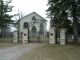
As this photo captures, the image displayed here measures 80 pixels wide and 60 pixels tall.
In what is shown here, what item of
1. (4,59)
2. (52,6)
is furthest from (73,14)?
(4,59)

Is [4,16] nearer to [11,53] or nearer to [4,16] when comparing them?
[4,16]

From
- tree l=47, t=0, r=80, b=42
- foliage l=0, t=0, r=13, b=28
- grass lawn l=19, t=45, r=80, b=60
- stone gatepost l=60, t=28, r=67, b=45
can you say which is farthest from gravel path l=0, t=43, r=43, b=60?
foliage l=0, t=0, r=13, b=28

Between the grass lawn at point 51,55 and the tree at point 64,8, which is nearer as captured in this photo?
the grass lawn at point 51,55

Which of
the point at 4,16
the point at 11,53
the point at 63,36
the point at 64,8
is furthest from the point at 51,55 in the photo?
the point at 4,16

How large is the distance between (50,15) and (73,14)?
364 cm

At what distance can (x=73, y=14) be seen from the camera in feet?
79.9

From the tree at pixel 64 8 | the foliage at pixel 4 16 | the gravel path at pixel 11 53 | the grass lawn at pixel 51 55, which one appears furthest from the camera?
the foliage at pixel 4 16

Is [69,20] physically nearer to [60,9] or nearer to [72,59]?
[60,9]

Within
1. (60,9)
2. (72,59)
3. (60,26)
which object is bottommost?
(72,59)

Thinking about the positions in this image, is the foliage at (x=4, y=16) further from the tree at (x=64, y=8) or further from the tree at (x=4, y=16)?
the tree at (x=64, y=8)

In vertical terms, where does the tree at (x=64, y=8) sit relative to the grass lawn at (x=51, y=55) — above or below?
above

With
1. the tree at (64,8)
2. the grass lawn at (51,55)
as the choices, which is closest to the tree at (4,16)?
the tree at (64,8)

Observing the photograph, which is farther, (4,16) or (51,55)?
(4,16)

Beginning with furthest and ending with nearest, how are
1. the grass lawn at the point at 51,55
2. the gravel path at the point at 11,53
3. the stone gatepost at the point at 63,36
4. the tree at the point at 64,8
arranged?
the stone gatepost at the point at 63,36, the tree at the point at 64,8, the gravel path at the point at 11,53, the grass lawn at the point at 51,55
